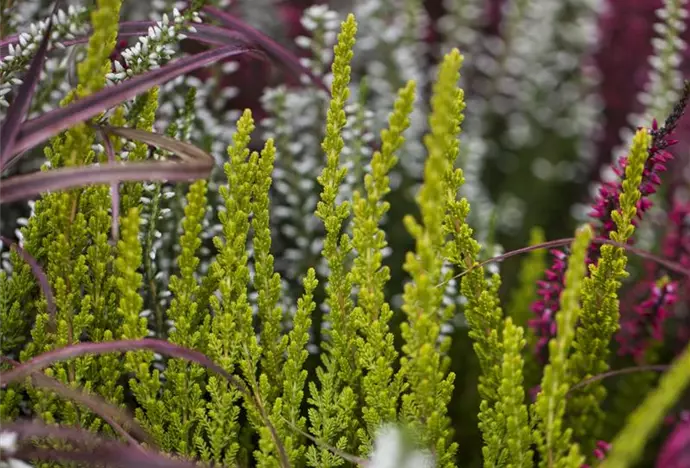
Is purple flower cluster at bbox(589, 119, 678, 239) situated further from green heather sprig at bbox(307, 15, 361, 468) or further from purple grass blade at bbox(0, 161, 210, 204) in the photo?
purple grass blade at bbox(0, 161, 210, 204)

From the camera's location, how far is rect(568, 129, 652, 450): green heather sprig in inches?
23.8

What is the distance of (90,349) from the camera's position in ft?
1.82

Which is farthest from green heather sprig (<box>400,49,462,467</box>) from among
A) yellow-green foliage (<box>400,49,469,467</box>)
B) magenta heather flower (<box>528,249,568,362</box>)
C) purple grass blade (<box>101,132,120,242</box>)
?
purple grass blade (<box>101,132,120,242</box>)

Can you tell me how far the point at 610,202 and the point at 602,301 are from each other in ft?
0.33

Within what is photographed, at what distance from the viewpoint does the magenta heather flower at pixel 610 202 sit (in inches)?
26.0

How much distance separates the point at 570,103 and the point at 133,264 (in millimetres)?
1378

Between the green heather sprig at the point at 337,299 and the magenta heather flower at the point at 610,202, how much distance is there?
0.19 m

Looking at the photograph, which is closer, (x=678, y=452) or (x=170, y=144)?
(x=678, y=452)

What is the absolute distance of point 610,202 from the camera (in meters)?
0.72

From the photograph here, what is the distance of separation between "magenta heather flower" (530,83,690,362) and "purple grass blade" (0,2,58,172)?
460 mm

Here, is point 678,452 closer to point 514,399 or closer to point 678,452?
point 678,452

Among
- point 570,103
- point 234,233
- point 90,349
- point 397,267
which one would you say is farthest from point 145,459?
point 570,103

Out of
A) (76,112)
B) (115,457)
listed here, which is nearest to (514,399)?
(115,457)

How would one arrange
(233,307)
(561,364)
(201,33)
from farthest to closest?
(201,33), (233,307), (561,364)
